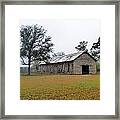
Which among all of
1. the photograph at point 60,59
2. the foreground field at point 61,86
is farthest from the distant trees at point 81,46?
the foreground field at point 61,86

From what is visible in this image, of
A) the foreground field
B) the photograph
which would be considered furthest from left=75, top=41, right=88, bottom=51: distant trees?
the foreground field

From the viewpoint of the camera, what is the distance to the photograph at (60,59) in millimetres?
2602

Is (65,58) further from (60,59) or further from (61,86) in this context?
(61,86)

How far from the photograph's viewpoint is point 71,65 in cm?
262

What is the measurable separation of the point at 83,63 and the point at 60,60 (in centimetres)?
11

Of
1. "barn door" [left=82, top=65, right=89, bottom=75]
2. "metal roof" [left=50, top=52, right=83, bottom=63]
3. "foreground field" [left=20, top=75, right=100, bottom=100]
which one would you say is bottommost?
"foreground field" [left=20, top=75, right=100, bottom=100]

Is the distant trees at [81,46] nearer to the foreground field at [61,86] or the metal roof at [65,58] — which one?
the metal roof at [65,58]

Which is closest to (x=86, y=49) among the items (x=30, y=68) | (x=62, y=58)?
(x=62, y=58)

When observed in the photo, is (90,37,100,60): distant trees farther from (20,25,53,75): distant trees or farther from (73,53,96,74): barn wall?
(20,25,53,75): distant trees

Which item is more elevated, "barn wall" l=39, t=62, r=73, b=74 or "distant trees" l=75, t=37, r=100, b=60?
"distant trees" l=75, t=37, r=100, b=60

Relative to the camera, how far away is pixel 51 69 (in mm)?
2600

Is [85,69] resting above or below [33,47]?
below

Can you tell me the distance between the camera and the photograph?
2602 millimetres

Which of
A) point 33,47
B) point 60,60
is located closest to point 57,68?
point 60,60
